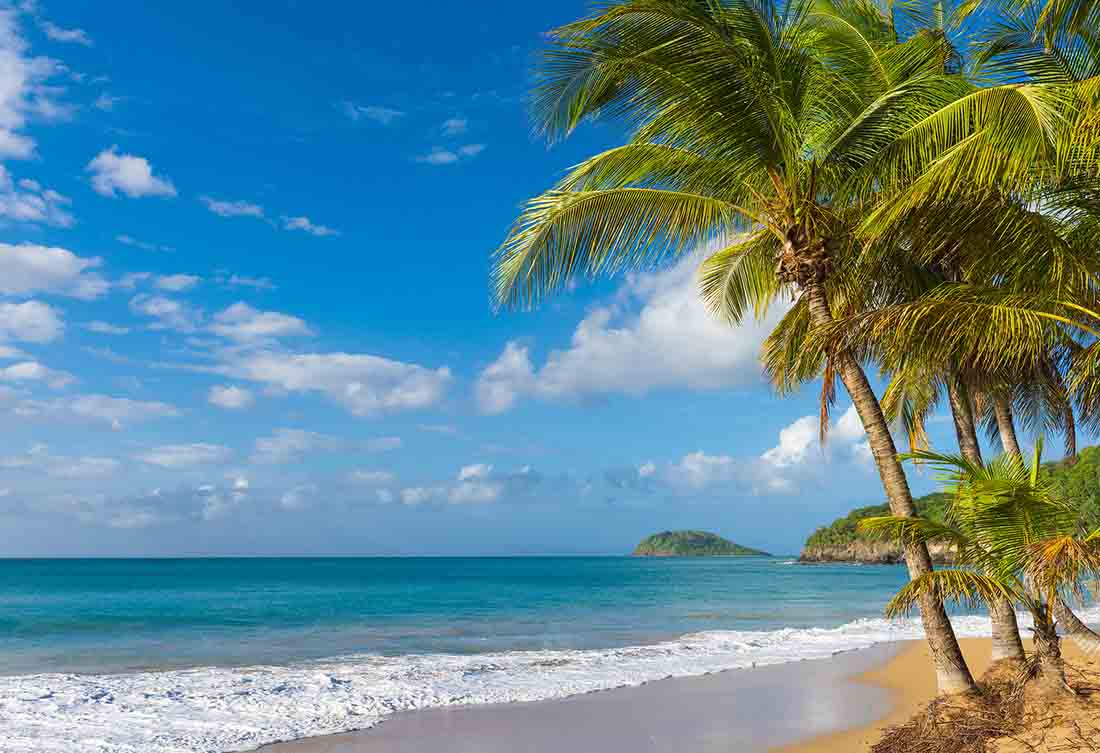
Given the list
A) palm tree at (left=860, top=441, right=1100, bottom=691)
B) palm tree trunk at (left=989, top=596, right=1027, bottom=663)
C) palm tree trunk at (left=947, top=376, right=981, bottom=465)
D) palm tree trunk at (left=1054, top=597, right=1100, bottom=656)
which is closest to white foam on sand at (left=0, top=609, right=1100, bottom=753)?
palm tree trunk at (left=989, top=596, right=1027, bottom=663)

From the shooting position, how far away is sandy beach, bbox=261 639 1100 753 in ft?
26.1

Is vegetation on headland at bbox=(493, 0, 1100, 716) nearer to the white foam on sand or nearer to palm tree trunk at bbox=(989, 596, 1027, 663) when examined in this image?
palm tree trunk at bbox=(989, 596, 1027, 663)

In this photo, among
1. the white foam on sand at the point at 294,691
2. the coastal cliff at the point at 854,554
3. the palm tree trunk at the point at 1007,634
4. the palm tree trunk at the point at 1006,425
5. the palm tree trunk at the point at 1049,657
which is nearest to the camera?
the palm tree trunk at the point at 1049,657

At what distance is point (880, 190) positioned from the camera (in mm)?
8062

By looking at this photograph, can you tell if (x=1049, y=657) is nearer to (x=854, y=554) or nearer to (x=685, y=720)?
(x=685, y=720)

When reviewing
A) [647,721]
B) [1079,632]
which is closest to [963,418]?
[1079,632]

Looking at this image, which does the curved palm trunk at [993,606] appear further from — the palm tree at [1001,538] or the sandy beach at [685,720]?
the palm tree at [1001,538]

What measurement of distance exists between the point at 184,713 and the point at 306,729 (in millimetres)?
2197

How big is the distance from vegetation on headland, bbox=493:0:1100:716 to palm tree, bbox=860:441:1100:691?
42mm

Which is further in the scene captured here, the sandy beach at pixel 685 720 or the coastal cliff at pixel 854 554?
the coastal cliff at pixel 854 554

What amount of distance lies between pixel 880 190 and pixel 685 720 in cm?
630

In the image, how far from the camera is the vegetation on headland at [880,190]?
6141mm

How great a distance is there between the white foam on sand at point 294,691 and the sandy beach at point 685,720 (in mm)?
650

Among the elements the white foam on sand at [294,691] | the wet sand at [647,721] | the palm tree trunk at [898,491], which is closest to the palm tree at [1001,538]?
the palm tree trunk at [898,491]
